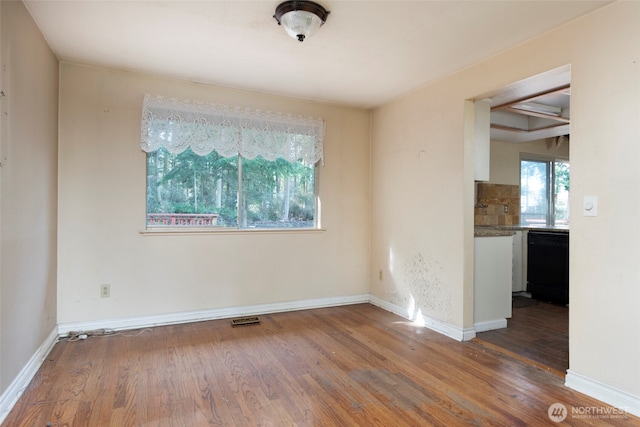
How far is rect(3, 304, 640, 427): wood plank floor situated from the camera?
1.82 m

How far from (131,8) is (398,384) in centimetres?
286

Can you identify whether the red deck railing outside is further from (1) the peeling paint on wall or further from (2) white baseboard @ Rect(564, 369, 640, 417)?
(2) white baseboard @ Rect(564, 369, 640, 417)

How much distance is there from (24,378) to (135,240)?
1.31 meters

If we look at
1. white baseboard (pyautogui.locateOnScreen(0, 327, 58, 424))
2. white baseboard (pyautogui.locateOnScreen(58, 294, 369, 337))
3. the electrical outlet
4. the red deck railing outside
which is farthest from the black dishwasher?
white baseboard (pyautogui.locateOnScreen(0, 327, 58, 424))

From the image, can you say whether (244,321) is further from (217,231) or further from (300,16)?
(300,16)

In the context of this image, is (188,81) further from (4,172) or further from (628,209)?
(628,209)

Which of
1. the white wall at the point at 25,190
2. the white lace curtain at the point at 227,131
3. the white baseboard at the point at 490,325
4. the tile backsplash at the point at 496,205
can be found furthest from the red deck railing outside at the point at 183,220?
the tile backsplash at the point at 496,205

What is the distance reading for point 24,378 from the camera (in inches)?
82.1

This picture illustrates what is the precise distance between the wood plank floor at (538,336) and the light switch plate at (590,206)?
3.62 ft

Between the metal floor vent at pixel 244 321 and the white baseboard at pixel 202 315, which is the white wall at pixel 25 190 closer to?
the white baseboard at pixel 202 315

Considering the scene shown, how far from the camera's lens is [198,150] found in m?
3.33

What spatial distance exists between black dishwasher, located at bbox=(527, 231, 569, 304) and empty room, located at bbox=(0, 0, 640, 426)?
0.03 meters

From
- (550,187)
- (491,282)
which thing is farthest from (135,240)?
(550,187)

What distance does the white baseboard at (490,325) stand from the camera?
3.14m
